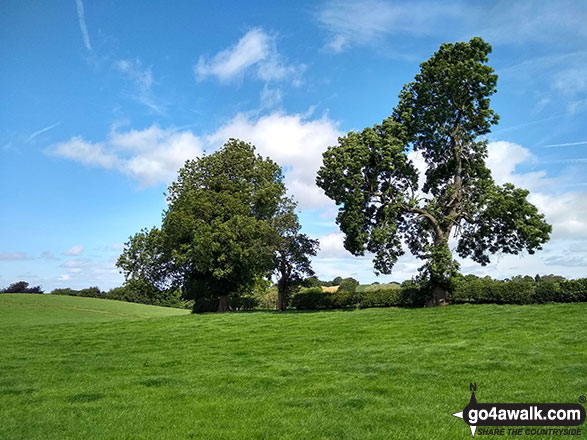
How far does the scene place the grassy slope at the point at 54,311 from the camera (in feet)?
118

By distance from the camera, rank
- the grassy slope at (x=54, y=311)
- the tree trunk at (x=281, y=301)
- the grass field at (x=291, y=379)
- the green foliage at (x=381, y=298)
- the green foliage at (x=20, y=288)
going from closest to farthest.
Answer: the grass field at (x=291, y=379) → the green foliage at (x=381, y=298) → the grassy slope at (x=54, y=311) → the tree trunk at (x=281, y=301) → the green foliage at (x=20, y=288)

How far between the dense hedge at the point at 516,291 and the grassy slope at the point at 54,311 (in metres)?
29.7

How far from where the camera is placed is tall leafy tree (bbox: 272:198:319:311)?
3991 centimetres

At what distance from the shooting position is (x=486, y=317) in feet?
70.0

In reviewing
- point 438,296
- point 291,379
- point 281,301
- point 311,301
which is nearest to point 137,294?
point 281,301

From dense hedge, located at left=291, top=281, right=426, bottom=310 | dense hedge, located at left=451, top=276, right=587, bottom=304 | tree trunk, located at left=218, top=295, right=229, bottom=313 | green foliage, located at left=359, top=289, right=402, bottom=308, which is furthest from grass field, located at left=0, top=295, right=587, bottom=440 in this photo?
tree trunk, located at left=218, top=295, right=229, bottom=313

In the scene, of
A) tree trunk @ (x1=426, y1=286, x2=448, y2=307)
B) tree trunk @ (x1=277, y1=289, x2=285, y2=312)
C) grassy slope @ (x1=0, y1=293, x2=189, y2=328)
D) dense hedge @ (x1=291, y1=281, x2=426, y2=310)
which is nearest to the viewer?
tree trunk @ (x1=426, y1=286, x2=448, y2=307)

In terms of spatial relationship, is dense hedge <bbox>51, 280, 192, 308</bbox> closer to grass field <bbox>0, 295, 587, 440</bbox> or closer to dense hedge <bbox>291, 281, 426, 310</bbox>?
dense hedge <bbox>291, 281, 426, 310</bbox>

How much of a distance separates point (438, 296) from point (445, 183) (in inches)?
359

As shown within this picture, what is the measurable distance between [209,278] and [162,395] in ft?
102

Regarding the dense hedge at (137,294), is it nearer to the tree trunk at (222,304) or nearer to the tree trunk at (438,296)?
the tree trunk at (222,304)

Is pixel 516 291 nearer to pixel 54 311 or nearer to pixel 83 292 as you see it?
pixel 54 311
